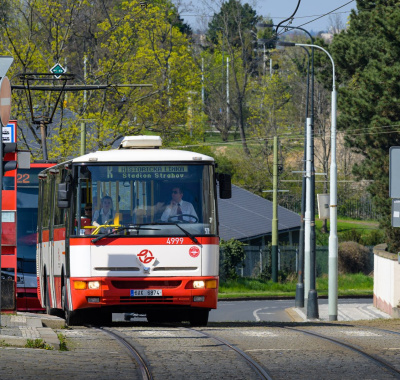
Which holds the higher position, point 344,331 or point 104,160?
point 104,160

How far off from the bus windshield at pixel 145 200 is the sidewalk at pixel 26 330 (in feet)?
4.85

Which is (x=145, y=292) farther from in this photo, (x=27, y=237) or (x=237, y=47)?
(x=237, y=47)

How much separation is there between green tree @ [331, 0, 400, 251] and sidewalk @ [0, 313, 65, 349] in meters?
27.2

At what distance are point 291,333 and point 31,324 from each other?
3751 millimetres

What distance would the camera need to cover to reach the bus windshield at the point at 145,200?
1599 centimetres

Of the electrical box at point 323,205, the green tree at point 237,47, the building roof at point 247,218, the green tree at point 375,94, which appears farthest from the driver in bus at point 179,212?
the green tree at point 237,47

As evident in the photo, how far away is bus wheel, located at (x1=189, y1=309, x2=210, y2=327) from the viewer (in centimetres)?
1738

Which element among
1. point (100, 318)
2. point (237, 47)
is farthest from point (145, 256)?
point (237, 47)

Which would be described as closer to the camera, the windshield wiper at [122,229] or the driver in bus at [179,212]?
the windshield wiper at [122,229]

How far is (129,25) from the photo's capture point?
4884cm

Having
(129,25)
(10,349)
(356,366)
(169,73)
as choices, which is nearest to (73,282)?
(10,349)

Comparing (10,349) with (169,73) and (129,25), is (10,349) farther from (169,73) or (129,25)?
(169,73)

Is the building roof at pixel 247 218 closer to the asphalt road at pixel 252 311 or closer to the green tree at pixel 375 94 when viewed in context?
the asphalt road at pixel 252 311

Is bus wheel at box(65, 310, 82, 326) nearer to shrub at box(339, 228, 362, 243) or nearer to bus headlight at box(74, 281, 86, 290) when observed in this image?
bus headlight at box(74, 281, 86, 290)
